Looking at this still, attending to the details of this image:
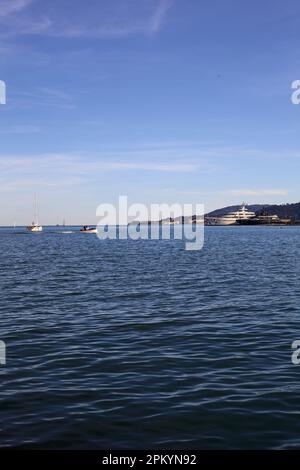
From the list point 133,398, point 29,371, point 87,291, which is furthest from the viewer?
point 87,291

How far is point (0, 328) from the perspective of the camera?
987 inches

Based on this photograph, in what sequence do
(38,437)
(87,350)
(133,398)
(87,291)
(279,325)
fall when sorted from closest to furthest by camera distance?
1. (38,437)
2. (133,398)
3. (87,350)
4. (279,325)
5. (87,291)

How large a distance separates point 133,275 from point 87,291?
11936 millimetres

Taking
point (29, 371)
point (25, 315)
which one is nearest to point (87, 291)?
point (25, 315)

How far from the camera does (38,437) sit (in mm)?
12328

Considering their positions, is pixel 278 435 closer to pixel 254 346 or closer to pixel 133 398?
pixel 133 398

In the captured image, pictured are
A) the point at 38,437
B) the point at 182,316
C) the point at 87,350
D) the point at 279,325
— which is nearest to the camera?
the point at 38,437

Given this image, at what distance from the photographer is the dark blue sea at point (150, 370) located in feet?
41.5

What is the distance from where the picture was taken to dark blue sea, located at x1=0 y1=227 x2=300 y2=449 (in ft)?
41.5

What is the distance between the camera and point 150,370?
1798 centimetres

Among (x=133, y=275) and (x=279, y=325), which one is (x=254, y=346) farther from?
(x=133, y=275)
